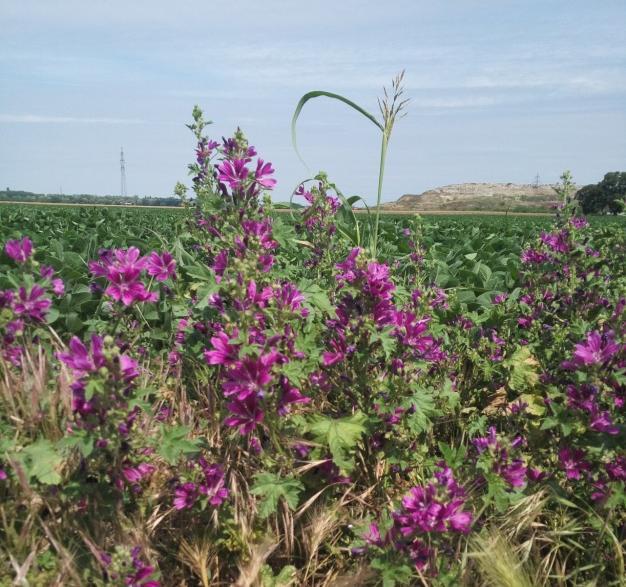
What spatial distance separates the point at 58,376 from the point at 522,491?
2.00m

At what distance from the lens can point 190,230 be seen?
168 inches

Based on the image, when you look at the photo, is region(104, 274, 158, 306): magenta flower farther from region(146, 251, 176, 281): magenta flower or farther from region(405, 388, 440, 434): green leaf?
region(405, 388, 440, 434): green leaf

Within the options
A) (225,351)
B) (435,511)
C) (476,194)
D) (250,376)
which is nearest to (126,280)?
(225,351)

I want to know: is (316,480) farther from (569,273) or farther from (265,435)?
(569,273)

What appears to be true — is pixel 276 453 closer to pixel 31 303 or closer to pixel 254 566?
pixel 254 566

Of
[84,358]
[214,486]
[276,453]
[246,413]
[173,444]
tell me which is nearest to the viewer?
[84,358]

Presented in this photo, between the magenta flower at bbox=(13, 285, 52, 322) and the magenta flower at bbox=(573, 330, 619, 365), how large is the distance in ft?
6.73

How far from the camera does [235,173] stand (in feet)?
8.64

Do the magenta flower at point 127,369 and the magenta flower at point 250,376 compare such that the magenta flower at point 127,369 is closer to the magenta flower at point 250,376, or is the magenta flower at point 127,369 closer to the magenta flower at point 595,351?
the magenta flower at point 250,376

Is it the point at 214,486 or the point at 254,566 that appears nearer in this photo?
the point at 254,566

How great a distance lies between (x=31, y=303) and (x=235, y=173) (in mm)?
1036

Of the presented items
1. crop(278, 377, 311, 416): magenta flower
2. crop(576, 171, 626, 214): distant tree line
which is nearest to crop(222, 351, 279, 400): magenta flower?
crop(278, 377, 311, 416): magenta flower

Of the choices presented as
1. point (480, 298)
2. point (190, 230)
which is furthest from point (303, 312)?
point (480, 298)

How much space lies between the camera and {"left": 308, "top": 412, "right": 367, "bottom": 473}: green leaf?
6.90ft
